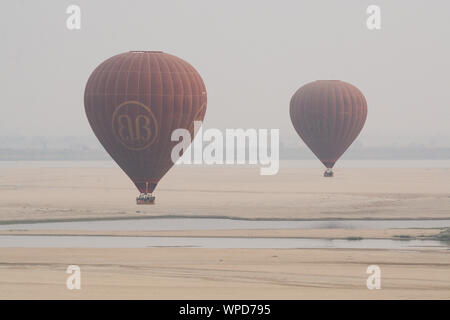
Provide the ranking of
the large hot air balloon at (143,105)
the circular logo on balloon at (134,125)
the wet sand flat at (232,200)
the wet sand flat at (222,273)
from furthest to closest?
1. the wet sand flat at (232,200)
2. the circular logo on balloon at (134,125)
3. the large hot air balloon at (143,105)
4. the wet sand flat at (222,273)

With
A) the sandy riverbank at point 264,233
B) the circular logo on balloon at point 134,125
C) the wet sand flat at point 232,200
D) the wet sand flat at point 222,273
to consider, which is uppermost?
the circular logo on balloon at point 134,125

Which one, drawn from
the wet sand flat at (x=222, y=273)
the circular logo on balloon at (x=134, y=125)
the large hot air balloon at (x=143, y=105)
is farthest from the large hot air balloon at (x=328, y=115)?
the wet sand flat at (x=222, y=273)

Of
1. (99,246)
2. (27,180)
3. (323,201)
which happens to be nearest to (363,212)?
(323,201)

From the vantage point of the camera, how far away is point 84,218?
6912cm

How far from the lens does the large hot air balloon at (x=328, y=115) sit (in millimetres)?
85144

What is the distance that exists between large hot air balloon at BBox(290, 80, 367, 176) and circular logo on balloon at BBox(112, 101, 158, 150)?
27.5 m

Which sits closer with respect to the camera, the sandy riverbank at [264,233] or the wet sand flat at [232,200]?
the sandy riverbank at [264,233]

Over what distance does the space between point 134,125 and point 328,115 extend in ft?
91.9

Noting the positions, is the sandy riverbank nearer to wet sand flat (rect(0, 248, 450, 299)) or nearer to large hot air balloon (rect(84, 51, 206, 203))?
large hot air balloon (rect(84, 51, 206, 203))

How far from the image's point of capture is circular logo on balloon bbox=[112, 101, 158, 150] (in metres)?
60.8

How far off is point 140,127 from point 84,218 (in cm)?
1078

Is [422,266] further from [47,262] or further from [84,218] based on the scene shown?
[84,218]

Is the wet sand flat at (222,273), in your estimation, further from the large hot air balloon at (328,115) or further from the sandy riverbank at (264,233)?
the large hot air balloon at (328,115)

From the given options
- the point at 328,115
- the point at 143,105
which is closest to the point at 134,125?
the point at 143,105
